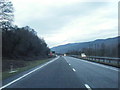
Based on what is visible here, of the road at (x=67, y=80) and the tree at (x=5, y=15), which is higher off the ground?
the tree at (x=5, y=15)

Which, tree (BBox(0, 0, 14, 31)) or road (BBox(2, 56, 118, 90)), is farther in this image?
tree (BBox(0, 0, 14, 31))

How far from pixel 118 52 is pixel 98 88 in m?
45.4

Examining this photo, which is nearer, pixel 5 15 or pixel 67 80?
pixel 67 80

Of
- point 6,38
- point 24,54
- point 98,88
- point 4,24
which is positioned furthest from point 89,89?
point 24,54

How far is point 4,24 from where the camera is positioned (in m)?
52.0

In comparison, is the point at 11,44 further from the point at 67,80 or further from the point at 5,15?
the point at 67,80

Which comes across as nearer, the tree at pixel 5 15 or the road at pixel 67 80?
the road at pixel 67 80

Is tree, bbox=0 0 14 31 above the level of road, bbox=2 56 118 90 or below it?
above

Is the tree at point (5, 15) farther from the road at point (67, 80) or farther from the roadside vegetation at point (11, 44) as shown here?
the road at point (67, 80)

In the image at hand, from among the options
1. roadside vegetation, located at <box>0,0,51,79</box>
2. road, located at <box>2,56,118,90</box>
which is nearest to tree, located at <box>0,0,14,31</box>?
roadside vegetation, located at <box>0,0,51,79</box>

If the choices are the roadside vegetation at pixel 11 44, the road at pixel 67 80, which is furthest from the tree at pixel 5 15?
the road at pixel 67 80

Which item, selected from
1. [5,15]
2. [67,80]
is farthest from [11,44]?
[67,80]

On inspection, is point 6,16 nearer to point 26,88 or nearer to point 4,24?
point 4,24

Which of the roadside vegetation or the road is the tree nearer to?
the roadside vegetation
